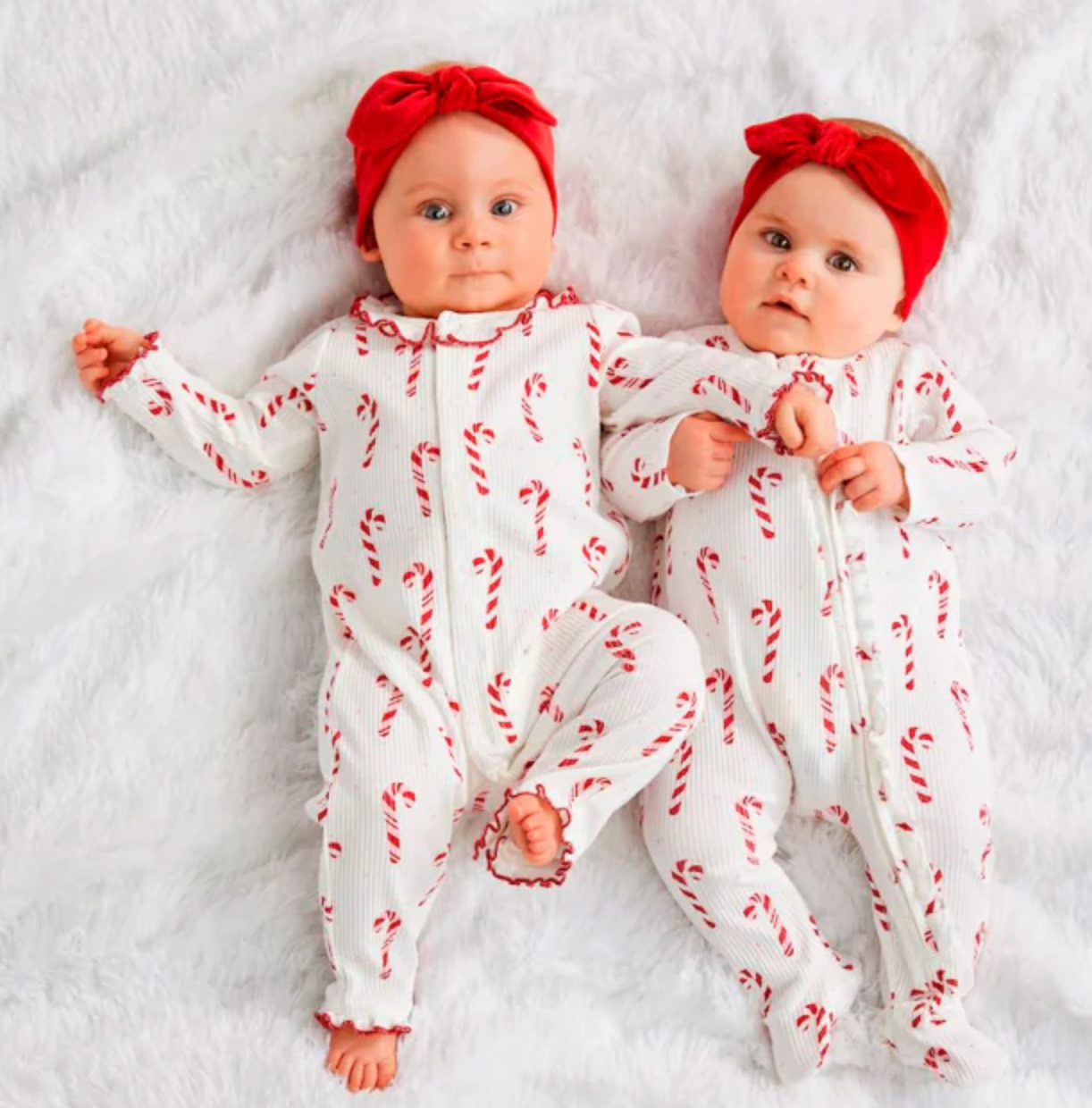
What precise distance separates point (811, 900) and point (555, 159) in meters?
0.98

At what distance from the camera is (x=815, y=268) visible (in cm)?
172

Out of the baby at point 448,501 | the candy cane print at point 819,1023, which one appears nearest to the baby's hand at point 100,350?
the baby at point 448,501

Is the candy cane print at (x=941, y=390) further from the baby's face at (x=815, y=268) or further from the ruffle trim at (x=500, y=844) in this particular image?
the ruffle trim at (x=500, y=844)

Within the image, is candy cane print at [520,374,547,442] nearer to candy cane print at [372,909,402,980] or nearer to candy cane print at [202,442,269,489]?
candy cane print at [202,442,269,489]

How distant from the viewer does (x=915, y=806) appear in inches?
65.9

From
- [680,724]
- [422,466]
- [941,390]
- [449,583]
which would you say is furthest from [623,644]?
[941,390]

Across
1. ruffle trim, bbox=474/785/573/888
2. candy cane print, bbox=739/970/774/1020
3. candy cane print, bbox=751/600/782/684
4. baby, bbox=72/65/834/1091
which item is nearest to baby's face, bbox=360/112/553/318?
baby, bbox=72/65/834/1091

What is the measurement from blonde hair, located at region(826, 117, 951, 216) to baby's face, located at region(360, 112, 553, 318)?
0.39 metres

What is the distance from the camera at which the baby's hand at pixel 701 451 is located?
1.69 meters

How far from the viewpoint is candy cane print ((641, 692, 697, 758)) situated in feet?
5.25

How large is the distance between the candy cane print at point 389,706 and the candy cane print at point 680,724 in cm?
29

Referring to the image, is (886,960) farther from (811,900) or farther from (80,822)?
(80,822)

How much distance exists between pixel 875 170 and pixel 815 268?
Result: 13 cm

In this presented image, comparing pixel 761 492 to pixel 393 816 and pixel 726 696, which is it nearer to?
pixel 726 696
